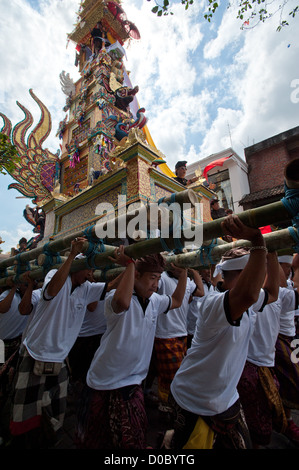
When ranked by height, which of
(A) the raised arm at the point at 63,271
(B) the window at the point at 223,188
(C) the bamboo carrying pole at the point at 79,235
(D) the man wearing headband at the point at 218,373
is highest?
(B) the window at the point at 223,188

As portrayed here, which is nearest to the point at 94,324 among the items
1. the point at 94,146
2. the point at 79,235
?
the point at 79,235

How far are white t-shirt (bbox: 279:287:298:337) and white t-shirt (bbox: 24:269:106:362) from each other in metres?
2.58

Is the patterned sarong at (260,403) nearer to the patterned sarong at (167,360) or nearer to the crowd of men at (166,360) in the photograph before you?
the crowd of men at (166,360)

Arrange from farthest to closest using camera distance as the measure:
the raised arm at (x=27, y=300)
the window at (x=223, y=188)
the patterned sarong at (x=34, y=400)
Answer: the window at (x=223, y=188), the raised arm at (x=27, y=300), the patterned sarong at (x=34, y=400)

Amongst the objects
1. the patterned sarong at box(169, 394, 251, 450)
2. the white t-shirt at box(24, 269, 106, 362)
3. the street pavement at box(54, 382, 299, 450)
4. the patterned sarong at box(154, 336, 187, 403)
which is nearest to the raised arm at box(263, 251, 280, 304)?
the patterned sarong at box(169, 394, 251, 450)

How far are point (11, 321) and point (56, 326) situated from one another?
1.78 m

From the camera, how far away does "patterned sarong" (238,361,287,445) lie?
7.46 feet

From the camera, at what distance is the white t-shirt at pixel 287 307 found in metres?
3.03

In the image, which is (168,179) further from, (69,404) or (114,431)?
(114,431)

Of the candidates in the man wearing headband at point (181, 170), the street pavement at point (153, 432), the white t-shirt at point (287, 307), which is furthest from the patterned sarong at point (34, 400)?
the man wearing headband at point (181, 170)

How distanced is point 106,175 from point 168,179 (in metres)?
2.06

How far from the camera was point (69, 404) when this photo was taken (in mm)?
3807

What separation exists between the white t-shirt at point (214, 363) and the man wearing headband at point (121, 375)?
40 centimetres

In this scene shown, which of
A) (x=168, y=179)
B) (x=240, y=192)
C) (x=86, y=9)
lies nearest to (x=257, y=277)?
(x=168, y=179)
